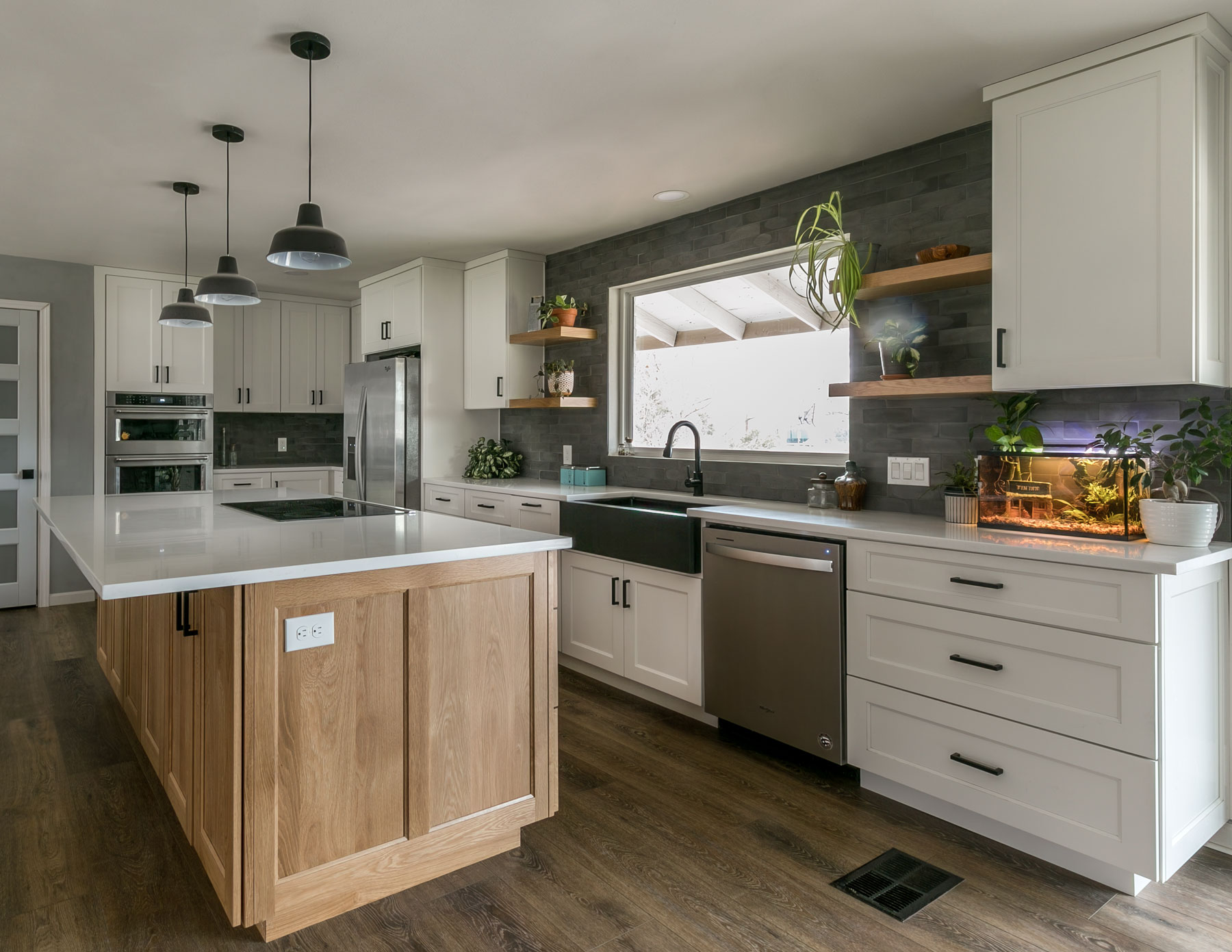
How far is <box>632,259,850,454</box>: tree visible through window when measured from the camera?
3492 millimetres

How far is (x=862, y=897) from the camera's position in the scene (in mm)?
2018

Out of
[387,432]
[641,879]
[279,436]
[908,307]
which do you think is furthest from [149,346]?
[641,879]

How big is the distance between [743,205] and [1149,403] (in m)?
1.96

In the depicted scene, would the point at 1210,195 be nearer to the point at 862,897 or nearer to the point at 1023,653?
the point at 1023,653

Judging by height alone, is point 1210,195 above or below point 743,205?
below

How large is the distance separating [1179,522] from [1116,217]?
87 centimetres

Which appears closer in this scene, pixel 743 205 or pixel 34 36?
pixel 34 36

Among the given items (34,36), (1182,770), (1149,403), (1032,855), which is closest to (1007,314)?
(1149,403)

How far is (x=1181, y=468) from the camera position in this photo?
2.29m

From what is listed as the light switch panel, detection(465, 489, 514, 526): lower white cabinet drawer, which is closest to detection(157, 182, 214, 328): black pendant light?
detection(465, 489, 514, 526): lower white cabinet drawer

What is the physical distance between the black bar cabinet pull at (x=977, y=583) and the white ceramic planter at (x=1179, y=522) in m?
0.44

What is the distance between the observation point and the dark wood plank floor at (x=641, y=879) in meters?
1.86

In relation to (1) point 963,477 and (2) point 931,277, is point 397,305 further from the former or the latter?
(1) point 963,477

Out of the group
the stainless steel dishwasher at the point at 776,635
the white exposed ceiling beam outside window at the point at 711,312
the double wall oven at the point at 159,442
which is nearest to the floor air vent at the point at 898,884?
the stainless steel dishwasher at the point at 776,635
